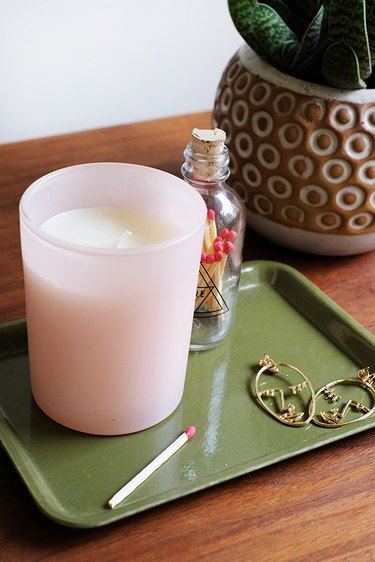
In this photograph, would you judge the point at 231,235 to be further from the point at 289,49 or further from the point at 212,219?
the point at 289,49

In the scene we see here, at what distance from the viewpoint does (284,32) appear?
540mm

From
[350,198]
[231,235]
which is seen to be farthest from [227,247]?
[350,198]

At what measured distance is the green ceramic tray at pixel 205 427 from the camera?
0.38 m

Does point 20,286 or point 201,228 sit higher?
point 201,228

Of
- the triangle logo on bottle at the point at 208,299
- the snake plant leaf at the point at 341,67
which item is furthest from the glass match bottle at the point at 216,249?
the snake plant leaf at the point at 341,67

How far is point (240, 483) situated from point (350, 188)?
0.23 metres

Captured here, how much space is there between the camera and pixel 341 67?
512 mm

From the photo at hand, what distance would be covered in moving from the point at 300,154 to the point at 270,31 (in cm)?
8

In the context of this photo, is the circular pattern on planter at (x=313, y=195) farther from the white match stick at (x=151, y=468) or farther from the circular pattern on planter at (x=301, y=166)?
the white match stick at (x=151, y=468)

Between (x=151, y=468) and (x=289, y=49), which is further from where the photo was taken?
(x=289, y=49)

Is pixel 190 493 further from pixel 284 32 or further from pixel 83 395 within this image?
pixel 284 32

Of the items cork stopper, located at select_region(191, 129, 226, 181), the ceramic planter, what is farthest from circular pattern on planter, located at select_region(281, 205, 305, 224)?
cork stopper, located at select_region(191, 129, 226, 181)

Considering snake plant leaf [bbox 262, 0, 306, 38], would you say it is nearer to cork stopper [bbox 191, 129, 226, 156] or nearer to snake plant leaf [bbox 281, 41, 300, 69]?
snake plant leaf [bbox 281, 41, 300, 69]

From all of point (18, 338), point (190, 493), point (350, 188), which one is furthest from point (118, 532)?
point (350, 188)
